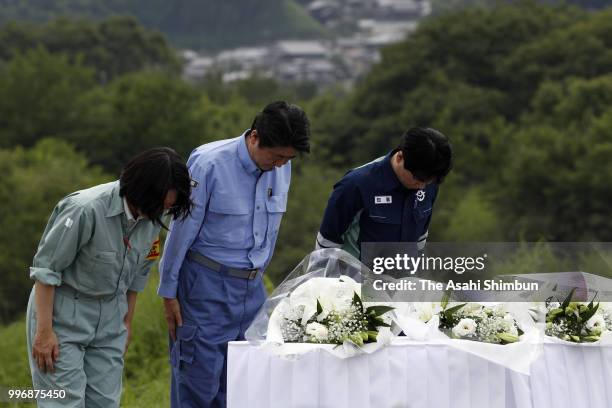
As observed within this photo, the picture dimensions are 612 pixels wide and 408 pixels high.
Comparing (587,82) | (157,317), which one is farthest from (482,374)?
(587,82)

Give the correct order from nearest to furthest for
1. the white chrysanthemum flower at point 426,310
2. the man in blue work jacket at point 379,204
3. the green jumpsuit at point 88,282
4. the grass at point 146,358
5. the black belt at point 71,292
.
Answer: the green jumpsuit at point 88,282
the black belt at point 71,292
the white chrysanthemum flower at point 426,310
the man in blue work jacket at point 379,204
the grass at point 146,358

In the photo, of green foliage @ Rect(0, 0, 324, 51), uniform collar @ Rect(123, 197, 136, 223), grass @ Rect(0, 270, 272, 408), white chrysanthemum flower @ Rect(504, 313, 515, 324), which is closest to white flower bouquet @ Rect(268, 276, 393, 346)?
white chrysanthemum flower @ Rect(504, 313, 515, 324)

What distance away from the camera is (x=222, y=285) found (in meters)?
5.12

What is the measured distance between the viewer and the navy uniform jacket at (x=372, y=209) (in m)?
5.32

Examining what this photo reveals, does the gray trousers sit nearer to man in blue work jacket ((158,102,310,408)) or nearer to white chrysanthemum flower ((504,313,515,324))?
man in blue work jacket ((158,102,310,408))

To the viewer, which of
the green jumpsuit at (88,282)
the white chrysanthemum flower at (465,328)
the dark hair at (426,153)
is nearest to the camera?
the green jumpsuit at (88,282)

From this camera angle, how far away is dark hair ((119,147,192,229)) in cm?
433

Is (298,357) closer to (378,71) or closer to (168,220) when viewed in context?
(168,220)

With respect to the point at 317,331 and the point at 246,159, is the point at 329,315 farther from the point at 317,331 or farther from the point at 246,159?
the point at 246,159

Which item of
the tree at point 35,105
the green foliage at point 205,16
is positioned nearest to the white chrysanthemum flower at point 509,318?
the tree at point 35,105

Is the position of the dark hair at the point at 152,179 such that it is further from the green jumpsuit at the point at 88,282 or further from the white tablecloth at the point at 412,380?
the white tablecloth at the point at 412,380

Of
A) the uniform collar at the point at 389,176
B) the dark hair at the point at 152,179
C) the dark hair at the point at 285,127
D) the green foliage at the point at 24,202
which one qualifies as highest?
the green foliage at the point at 24,202

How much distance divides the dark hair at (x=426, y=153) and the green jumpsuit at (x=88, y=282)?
1.24 metres

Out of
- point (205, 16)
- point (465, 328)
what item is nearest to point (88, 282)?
point (465, 328)
